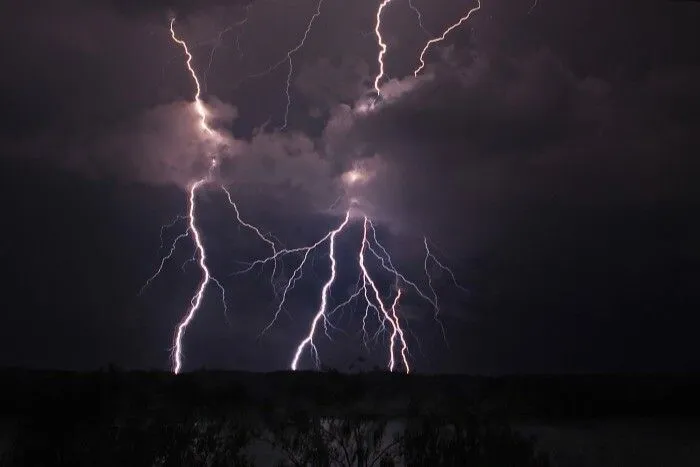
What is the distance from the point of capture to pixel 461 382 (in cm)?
1889

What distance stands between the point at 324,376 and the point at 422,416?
2887mm

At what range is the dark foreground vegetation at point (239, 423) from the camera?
10.3 m

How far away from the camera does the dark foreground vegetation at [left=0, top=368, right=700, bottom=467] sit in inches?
404

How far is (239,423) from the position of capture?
38.1 feet

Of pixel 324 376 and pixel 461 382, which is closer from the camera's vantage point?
pixel 324 376

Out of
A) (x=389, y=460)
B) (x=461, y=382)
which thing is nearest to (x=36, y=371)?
(x=389, y=460)

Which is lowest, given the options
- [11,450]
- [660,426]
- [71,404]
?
[11,450]

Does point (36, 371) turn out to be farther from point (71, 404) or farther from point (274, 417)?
point (274, 417)

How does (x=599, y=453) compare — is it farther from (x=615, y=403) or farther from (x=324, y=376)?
(x=324, y=376)

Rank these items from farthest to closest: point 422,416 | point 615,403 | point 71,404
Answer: point 615,403 → point 422,416 → point 71,404

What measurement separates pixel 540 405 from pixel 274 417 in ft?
29.2

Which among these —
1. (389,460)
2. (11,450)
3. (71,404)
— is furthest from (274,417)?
(11,450)

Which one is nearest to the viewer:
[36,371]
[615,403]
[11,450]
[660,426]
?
[11,450]

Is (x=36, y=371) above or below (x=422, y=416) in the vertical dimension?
above
